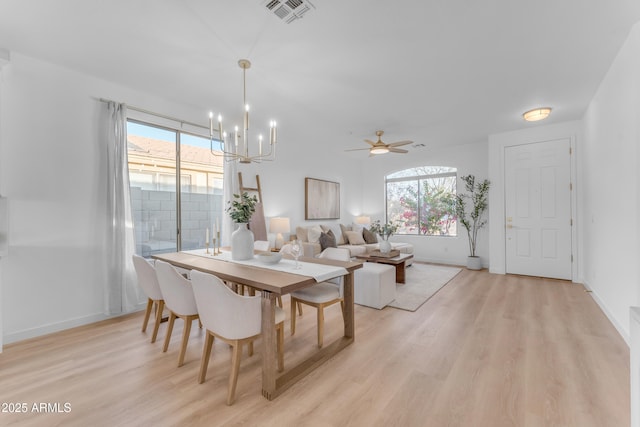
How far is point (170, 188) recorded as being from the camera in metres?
3.73

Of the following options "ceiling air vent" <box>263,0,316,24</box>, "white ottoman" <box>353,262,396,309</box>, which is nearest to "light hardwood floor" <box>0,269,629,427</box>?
"white ottoman" <box>353,262,396,309</box>

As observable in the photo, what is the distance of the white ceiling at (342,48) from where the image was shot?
6.66 ft

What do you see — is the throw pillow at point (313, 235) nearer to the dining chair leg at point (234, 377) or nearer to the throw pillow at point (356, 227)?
the throw pillow at point (356, 227)

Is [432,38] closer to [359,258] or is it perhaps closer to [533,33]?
[533,33]

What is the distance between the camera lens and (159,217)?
362 centimetres

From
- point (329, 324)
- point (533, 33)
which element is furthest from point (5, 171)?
point (533, 33)

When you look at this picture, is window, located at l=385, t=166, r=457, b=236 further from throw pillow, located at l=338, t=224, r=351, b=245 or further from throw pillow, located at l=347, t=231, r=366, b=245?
throw pillow, located at l=338, t=224, r=351, b=245

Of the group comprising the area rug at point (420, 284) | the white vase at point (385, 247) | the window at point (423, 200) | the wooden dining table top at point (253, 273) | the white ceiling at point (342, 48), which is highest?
the white ceiling at point (342, 48)

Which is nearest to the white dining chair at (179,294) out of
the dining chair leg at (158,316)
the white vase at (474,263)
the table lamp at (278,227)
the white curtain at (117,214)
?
the dining chair leg at (158,316)

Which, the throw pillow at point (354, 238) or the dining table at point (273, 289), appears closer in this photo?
the dining table at point (273, 289)

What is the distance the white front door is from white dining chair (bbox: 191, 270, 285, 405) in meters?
5.20

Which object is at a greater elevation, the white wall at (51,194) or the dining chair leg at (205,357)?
the white wall at (51,194)

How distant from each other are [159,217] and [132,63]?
182cm

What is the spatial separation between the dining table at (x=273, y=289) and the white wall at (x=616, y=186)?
244 cm
